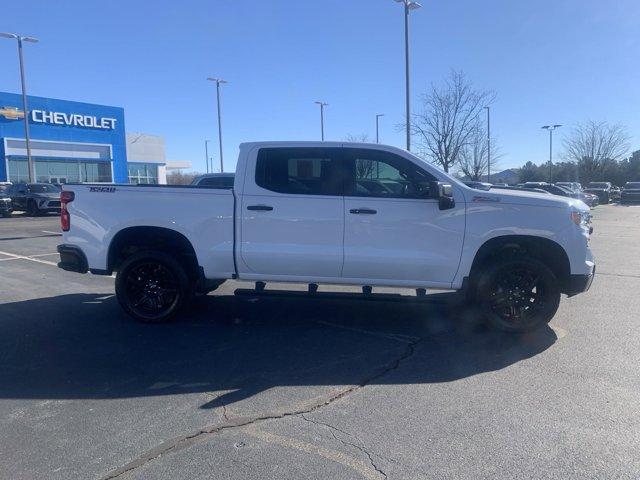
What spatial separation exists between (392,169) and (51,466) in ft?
13.8

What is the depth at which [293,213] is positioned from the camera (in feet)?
19.3

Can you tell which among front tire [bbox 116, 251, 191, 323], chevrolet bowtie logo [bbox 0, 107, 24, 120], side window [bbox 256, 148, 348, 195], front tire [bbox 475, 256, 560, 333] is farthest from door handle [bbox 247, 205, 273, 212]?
chevrolet bowtie logo [bbox 0, 107, 24, 120]

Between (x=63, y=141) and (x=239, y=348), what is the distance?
43598 millimetres

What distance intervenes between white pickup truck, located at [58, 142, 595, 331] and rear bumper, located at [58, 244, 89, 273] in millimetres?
28

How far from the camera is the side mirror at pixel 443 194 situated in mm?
5457

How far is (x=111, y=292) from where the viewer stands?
8266 mm

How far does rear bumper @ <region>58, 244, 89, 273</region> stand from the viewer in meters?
6.33

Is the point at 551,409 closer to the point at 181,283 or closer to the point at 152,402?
the point at 152,402

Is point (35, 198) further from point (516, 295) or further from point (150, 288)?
point (516, 295)

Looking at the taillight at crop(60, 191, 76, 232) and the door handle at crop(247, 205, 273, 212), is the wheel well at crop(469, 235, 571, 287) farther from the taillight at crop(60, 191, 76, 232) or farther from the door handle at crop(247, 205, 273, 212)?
the taillight at crop(60, 191, 76, 232)

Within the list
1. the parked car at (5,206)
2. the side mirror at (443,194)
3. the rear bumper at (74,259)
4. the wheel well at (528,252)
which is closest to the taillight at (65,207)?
the rear bumper at (74,259)

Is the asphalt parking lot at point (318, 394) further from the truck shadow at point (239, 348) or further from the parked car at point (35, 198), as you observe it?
the parked car at point (35, 198)

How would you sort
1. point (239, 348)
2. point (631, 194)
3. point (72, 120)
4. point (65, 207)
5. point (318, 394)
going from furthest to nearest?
point (72, 120) < point (631, 194) < point (65, 207) < point (239, 348) < point (318, 394)

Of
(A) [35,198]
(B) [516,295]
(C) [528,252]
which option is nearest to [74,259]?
(B) [516,295]
